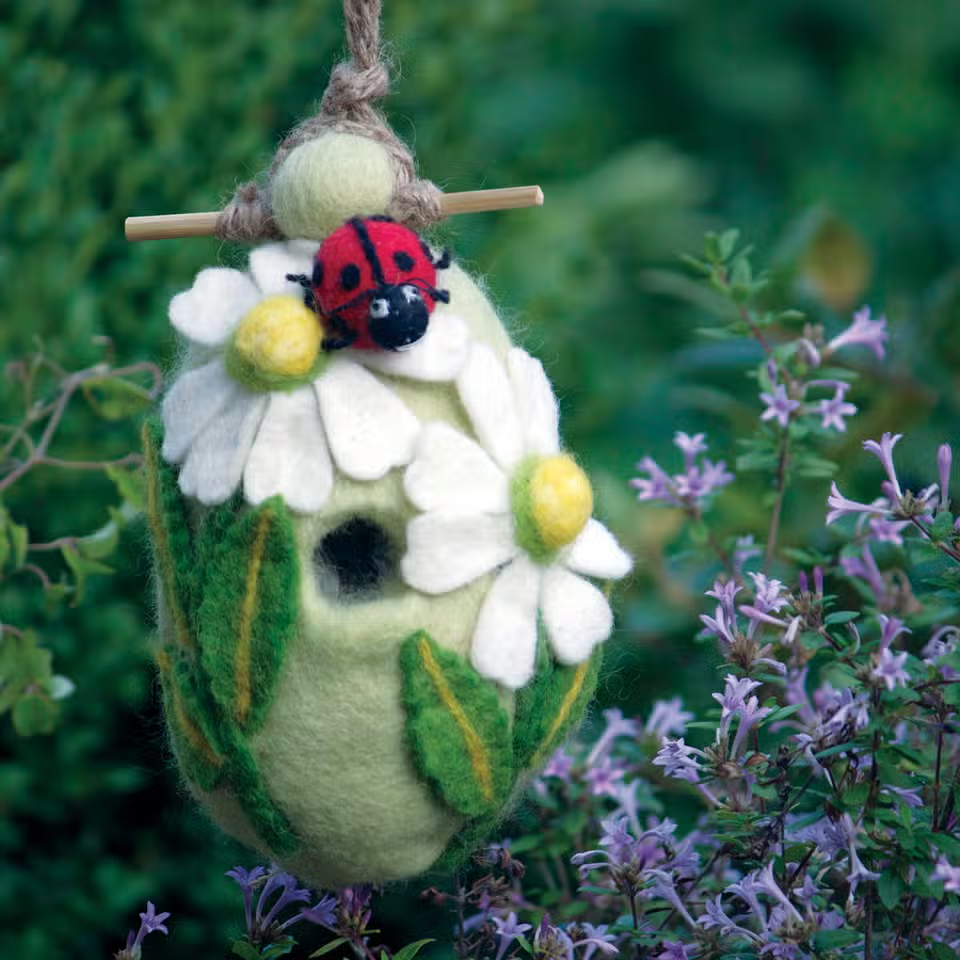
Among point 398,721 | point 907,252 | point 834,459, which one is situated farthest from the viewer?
point 907,252

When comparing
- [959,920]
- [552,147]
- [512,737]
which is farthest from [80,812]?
[552,147]

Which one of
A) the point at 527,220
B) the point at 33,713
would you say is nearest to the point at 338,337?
the point at 33,713

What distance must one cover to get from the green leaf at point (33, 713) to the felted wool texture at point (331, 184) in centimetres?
61

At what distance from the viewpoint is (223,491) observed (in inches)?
35.0

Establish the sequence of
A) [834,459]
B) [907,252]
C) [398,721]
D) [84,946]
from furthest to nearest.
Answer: [907,252] → [84,946] → [834,459] → [398,721]

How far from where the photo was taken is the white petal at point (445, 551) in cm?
87

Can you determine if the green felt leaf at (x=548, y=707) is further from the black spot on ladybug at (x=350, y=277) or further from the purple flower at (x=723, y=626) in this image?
the black spot on ladybug at (x=350, y=277)

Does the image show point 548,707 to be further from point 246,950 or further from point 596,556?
point 246,950

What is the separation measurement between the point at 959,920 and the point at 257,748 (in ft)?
1.63

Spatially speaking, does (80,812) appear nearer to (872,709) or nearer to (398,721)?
(398,721)

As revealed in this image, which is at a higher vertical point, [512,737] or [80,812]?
Answer: [512,737]

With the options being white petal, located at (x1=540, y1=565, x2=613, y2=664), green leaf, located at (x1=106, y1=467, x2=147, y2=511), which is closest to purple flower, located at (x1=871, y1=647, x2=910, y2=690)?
white petal, located at (x1=540, y1=565, x2=613, y2=664)

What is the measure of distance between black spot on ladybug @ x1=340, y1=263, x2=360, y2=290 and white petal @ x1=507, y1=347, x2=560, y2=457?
5.2 inches

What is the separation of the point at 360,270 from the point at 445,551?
18 cm
